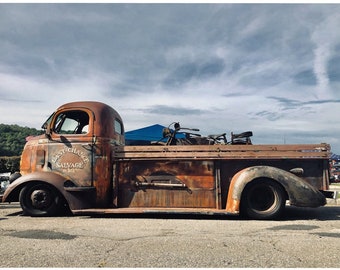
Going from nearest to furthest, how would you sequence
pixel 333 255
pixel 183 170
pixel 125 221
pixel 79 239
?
pixel 333 255, pixel 79 239, pixel 125 221, pixel 183 170

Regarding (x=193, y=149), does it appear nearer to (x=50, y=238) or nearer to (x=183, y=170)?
(x=183, y=170)

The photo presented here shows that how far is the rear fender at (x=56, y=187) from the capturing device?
6.09 m

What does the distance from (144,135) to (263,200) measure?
300 inches

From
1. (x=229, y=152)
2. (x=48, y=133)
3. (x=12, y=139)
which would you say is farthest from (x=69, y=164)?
(x=12, y=139)

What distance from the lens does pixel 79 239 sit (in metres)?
4.12

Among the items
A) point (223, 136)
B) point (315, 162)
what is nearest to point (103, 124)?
point (223, 136)

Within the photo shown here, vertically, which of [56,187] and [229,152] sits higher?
[229,152]

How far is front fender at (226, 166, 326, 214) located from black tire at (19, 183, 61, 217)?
3.49 metres

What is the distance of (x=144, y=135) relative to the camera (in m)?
12.9

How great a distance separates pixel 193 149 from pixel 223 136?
4.43 feet

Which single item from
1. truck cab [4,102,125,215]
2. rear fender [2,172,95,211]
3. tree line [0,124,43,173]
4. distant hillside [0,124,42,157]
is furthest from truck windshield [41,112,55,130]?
distant hillside [0,124,42,157]

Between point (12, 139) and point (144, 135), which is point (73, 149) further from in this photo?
point (12, 139)

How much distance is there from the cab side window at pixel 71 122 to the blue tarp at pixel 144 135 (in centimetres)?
548

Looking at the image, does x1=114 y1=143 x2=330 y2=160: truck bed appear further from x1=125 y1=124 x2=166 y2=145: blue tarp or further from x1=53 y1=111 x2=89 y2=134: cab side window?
x1=125 y1=124 x2=166 y2=145: blue tarp
